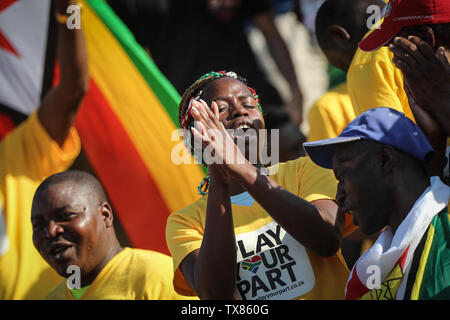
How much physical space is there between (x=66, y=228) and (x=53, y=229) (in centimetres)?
6

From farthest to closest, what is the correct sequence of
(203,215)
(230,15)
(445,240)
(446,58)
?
(230,15) → (203,215) → (446,58) → (445,240)

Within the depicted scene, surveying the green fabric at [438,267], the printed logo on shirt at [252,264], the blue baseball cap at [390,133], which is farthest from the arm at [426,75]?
the printed logo on shirt at [252,264]

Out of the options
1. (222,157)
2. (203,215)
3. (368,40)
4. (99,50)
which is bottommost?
(203,215)

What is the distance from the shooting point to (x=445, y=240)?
223 centimetres

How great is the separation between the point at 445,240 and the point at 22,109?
10.4ft

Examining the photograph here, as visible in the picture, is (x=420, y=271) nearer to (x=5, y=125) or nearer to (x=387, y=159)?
(x=387, y=159)

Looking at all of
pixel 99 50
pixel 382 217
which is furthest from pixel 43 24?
pixel 382 217

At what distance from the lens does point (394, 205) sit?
7.79 feet

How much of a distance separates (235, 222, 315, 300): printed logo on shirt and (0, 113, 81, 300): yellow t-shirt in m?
1.65

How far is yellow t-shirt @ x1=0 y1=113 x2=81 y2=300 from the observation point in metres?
3.98

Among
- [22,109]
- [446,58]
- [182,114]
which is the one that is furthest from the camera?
[22,109]

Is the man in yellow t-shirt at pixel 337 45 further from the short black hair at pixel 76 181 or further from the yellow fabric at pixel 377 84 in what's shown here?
the short black hair at pixel 76 181

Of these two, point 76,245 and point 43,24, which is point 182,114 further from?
point 43,24

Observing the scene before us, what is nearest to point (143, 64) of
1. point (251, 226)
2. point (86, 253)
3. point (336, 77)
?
point (336, 77)
